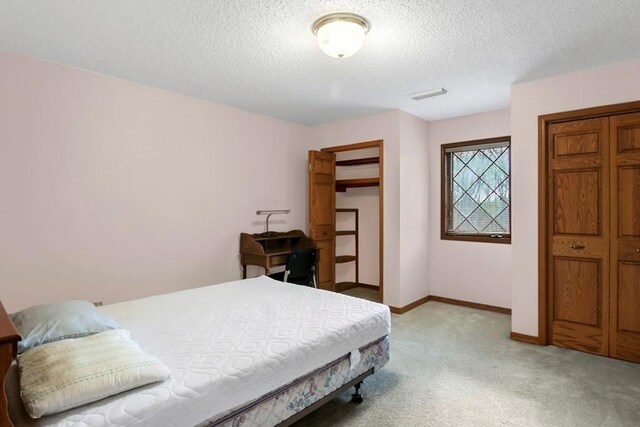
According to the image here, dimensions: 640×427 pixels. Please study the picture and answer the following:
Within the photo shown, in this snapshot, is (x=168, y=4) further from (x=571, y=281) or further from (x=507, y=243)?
(x=507, y=243)

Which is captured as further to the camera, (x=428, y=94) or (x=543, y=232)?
(x=428, y=94)

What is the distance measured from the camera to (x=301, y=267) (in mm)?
3781

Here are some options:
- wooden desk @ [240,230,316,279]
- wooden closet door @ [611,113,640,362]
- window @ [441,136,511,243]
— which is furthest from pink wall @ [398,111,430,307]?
wooden closet door @ [611,113,640,362]

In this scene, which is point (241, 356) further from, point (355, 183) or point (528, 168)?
point (355, 183)

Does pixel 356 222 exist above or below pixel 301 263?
above

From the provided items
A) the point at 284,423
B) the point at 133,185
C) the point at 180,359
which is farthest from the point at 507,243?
the point at 133,185

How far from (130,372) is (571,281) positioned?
3.33m

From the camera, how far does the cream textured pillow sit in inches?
44.8

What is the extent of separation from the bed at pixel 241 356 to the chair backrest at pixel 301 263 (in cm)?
97

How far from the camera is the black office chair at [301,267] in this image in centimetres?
368

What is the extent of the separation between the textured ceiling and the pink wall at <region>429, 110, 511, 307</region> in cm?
80

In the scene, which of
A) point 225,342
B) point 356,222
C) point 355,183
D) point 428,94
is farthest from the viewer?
point 356,222

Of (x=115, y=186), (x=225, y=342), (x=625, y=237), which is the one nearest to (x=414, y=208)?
(x=625, y=237)

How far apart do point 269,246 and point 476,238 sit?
2544 millimetres
